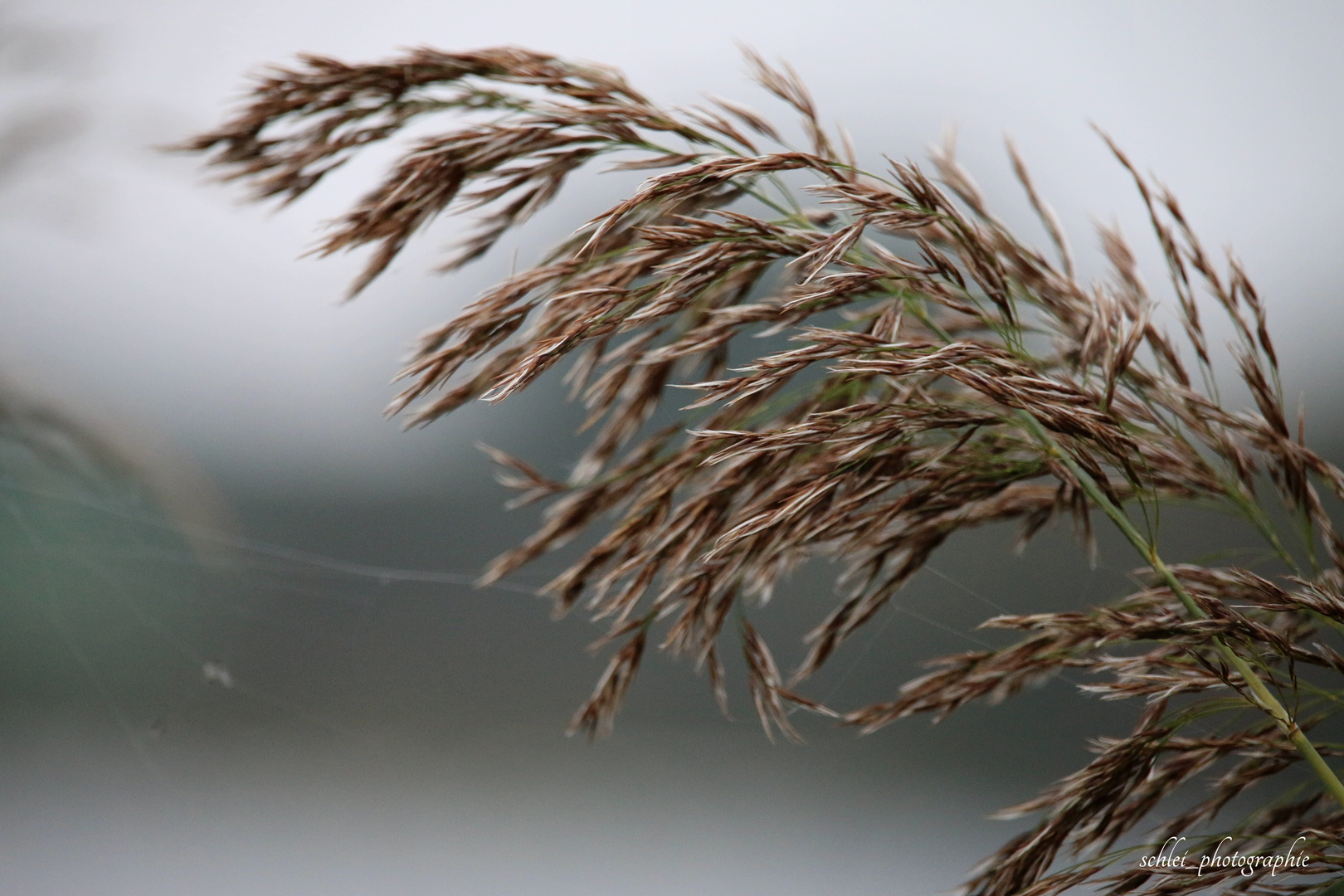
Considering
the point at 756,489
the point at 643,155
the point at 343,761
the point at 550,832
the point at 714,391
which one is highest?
the point at 643,155

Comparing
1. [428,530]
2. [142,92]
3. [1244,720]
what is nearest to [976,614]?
[1244,720]

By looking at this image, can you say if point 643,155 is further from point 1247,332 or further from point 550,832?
point 550,832

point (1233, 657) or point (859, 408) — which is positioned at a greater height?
point (859, 408)

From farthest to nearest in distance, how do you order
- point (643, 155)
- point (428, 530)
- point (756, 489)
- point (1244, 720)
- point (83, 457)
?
point (428, 530), point (83, 457), point (1244, 720), point (643, 155), point (756, 489)

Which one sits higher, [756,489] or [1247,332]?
[1247,332]

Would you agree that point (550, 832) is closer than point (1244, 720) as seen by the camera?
No

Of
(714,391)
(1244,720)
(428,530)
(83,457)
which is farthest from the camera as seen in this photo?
(428,530)
